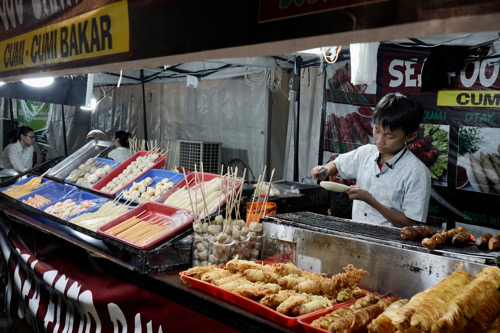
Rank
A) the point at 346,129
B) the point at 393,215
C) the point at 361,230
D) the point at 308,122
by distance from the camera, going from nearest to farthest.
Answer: the point at 361,230 → the point at 393,215 → the point at 346,129 → the point at 308,122

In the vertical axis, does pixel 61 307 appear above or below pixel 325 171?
below

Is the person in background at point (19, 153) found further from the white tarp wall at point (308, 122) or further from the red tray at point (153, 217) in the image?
the red tray at point (153, 217)

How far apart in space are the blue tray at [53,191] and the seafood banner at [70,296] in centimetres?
43

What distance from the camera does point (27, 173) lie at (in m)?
6.09

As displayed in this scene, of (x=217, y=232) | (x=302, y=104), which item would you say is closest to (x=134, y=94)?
(x=302, y=104)

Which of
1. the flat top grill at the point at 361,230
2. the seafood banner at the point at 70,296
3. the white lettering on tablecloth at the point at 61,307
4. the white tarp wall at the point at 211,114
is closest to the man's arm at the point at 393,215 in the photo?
the flat top grill at the point at 361,230

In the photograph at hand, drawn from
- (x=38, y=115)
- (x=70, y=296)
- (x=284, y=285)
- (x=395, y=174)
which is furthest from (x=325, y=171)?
(x=38, y=115)

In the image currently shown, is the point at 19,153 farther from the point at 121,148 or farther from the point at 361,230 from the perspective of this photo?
the point at 361,230

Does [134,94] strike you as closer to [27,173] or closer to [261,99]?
[261,99]

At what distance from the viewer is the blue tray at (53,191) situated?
4.75 m

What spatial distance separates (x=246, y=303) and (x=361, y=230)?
0.97 m

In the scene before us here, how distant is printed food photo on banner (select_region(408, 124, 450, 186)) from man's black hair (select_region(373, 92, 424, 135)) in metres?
2.28

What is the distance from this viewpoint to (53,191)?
16.2 feet

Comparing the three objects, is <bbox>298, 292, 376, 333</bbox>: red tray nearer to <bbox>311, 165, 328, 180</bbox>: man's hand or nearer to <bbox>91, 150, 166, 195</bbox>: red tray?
<bbox>311, 165, 328, 180</bbox>: man's hand
